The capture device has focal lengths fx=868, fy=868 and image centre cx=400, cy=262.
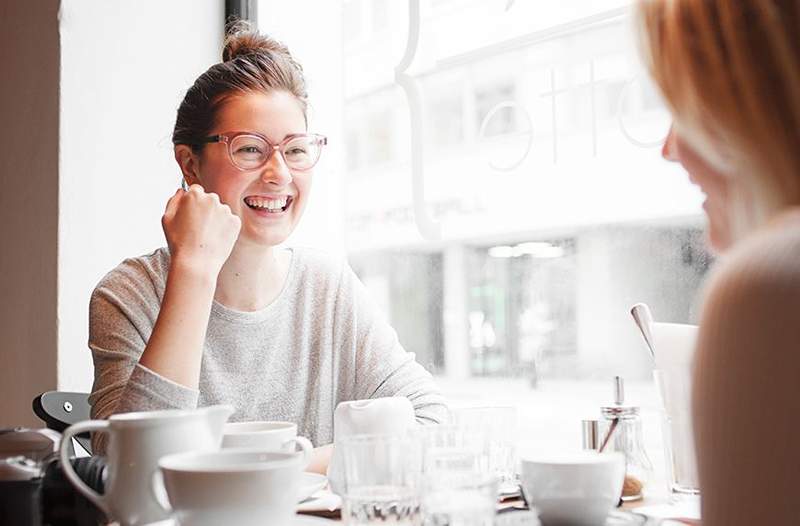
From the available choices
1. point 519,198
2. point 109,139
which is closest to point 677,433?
point 519,198

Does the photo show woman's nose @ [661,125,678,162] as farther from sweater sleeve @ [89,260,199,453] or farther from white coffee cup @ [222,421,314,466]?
sweater sleeve @ [89,260,199,453]

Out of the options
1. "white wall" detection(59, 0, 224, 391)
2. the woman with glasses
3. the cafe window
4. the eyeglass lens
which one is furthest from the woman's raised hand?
"white wall" detection(59, 0, 224, 391)

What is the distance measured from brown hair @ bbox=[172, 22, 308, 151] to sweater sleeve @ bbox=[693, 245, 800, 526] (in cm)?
150

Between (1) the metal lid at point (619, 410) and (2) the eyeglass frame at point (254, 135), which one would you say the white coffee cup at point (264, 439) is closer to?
(1) the metal lid at point (619, 410)

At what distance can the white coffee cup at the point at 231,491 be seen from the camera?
2.77 ft

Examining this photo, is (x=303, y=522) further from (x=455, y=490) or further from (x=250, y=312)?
(x=250, y=312)

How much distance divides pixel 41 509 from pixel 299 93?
49.7 inches

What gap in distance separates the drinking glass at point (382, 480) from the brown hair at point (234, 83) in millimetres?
A: 1111

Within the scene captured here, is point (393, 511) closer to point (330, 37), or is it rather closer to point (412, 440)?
point (412, 440)

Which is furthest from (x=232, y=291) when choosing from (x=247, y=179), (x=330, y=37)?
(x=330, y=37)

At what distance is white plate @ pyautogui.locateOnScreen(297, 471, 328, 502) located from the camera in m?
1.16

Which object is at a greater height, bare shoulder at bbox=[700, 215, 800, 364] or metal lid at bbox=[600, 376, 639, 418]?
bare shoulder at bbox=[700, 215, 800, 364]

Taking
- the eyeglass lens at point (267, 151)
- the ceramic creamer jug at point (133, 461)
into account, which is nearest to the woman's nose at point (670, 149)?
the ceramic creamer jug at point (133, 461)

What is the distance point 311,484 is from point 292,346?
2.48 feet
